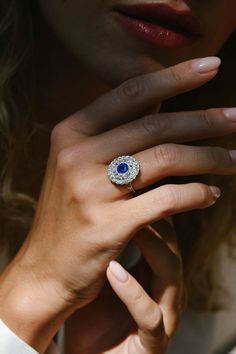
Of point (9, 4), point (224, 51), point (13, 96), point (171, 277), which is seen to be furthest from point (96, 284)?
point (224, 51)

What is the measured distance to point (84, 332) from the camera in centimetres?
136

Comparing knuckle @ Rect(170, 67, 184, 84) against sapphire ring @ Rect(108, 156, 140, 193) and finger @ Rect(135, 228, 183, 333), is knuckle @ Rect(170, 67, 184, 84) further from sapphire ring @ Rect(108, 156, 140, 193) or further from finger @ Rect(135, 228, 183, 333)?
finger @ Rect(135, 228, 183, 333)

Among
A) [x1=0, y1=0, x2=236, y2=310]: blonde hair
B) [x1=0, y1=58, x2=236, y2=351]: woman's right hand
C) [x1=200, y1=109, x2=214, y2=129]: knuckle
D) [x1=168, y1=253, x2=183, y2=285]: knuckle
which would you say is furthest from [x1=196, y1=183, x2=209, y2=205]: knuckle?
[x1=0, y1=0, x2=236, y2=310]: blonde hair

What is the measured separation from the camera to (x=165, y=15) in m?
1.20

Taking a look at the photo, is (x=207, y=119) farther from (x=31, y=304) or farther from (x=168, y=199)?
(x=31, y=304)

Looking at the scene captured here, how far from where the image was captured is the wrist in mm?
1162

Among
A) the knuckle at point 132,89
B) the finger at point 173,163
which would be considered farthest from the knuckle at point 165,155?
the knuckle at point 132,89

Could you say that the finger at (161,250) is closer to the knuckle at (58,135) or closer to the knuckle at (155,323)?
the knuckle at (155,323)

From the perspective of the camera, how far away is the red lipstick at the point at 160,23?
3.85 ft

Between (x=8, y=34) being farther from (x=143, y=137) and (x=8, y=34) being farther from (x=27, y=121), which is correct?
(x=143, y=137)

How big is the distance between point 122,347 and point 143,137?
1.53 ft

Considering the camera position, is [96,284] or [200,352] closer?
[96,284]

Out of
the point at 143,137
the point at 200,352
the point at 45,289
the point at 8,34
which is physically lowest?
the point at 200,352

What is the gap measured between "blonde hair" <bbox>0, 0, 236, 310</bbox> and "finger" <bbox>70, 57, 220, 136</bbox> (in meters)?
0.31
